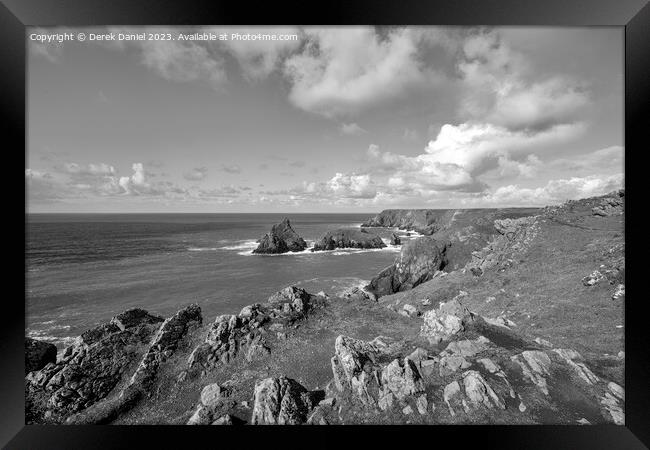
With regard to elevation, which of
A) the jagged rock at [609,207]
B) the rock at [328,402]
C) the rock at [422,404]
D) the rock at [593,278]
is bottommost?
the rock at [328,402]

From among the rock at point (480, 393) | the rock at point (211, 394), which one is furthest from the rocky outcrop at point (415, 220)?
the rock at point (211, 394)

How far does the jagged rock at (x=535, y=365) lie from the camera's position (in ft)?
19.7

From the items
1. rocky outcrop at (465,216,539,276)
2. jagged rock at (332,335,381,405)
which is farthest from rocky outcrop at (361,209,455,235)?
jagged rock at (332,335,381,405)

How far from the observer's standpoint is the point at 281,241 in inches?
1439

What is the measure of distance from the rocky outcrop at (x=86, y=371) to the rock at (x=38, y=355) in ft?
1.71

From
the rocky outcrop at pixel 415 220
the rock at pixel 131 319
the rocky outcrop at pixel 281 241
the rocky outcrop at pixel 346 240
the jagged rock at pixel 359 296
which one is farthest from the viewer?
the rocky outcrop at pixel 415 220

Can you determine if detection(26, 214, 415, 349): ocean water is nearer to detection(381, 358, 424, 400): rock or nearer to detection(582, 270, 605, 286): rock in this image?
detection(381, 358, 424, 400): rock

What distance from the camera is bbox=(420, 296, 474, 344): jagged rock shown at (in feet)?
26.1

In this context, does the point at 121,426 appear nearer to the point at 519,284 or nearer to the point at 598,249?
the point at 519,284

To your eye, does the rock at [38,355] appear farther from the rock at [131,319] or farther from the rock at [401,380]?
the rock at [401,380]

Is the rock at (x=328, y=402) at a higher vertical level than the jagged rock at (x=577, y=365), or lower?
lower

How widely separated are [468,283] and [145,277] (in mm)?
25555

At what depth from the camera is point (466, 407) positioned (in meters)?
5.72

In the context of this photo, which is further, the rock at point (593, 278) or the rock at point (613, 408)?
the rock at point (593, 278)
